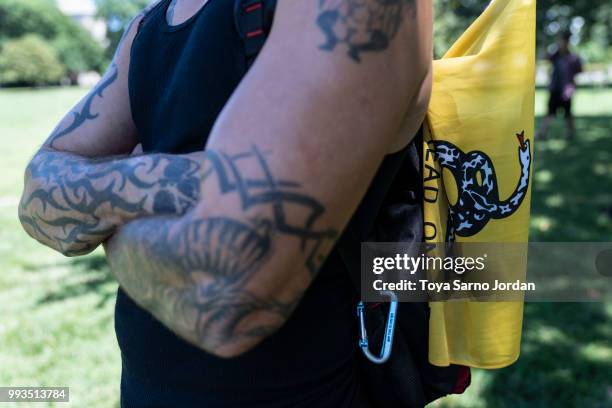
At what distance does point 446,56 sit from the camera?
4.57ft

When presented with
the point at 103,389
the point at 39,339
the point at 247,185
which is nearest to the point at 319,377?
the point at 247,185

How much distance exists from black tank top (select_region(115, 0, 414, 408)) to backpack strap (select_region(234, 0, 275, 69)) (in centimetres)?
3

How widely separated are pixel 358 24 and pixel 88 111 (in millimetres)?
883

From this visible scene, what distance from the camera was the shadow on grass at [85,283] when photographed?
464 centimetres

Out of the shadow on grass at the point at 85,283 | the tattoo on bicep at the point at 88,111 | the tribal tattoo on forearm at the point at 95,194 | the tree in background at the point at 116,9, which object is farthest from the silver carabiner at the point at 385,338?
the tree in background at the point at 116,9

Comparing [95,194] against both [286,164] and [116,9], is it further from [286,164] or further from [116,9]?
[116,9]

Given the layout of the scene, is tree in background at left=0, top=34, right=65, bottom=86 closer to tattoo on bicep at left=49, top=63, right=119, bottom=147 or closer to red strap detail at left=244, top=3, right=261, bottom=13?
tattoo on bicep at left=49, top=63, right=119, bottom=147

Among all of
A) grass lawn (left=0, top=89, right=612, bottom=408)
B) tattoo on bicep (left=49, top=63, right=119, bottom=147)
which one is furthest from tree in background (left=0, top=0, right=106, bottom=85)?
tattoo on bicep (left=49, top=63, right=119, bottom=147)

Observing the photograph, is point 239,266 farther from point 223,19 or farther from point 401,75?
point 223,19

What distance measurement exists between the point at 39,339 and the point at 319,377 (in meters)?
3.39

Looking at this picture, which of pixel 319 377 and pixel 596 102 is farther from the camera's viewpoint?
pixel 596 102

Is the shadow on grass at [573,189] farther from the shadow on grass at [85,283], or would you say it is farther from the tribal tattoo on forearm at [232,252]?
the tribal tattoo on forearm at [232,252]

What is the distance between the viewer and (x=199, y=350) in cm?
115

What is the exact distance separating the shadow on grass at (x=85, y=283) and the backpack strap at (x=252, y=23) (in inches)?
155
